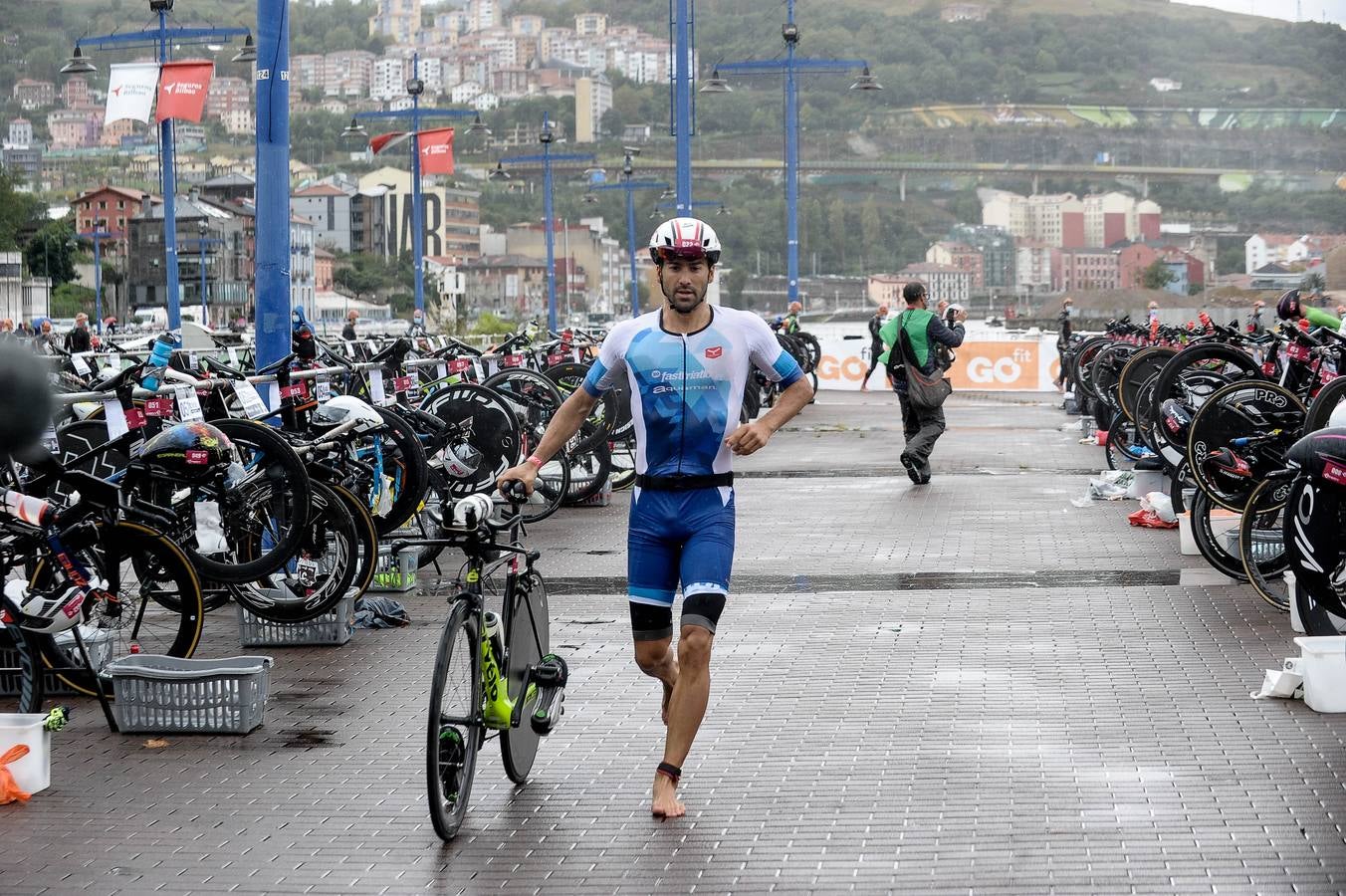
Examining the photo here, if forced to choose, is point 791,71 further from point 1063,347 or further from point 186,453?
point 186,453

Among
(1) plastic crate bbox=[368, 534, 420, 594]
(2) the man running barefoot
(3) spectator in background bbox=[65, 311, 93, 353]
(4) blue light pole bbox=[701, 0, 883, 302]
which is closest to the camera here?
(2) the man running barefoot

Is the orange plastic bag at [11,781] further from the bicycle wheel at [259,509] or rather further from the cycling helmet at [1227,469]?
the cycling helmet at [1227,469]

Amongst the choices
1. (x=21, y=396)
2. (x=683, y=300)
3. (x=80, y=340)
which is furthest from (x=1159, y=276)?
(x=21, y=396)

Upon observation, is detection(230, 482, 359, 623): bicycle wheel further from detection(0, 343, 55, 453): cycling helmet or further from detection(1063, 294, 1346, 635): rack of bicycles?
detection(0, 343, 55, 453): cycling helmet

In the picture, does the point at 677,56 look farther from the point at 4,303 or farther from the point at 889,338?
the point at 4,303

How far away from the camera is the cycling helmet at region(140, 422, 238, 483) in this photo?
330 inches

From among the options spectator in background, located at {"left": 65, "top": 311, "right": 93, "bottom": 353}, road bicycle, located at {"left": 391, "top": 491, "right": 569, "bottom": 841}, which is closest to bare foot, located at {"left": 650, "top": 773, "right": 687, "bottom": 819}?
road bicycle, located at {"left": 391, "top": 491, "right": 569, "bottom": 841}

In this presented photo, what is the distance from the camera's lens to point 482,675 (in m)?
5.98

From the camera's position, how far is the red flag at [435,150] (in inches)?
1534

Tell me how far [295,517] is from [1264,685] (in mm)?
4280

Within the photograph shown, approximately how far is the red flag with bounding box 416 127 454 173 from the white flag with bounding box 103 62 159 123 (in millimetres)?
11011

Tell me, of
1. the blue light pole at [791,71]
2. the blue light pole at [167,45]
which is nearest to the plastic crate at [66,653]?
the blue light pole at [167,45]

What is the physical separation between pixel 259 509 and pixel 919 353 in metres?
10.1

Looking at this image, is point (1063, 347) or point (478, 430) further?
point (1063, 347)
